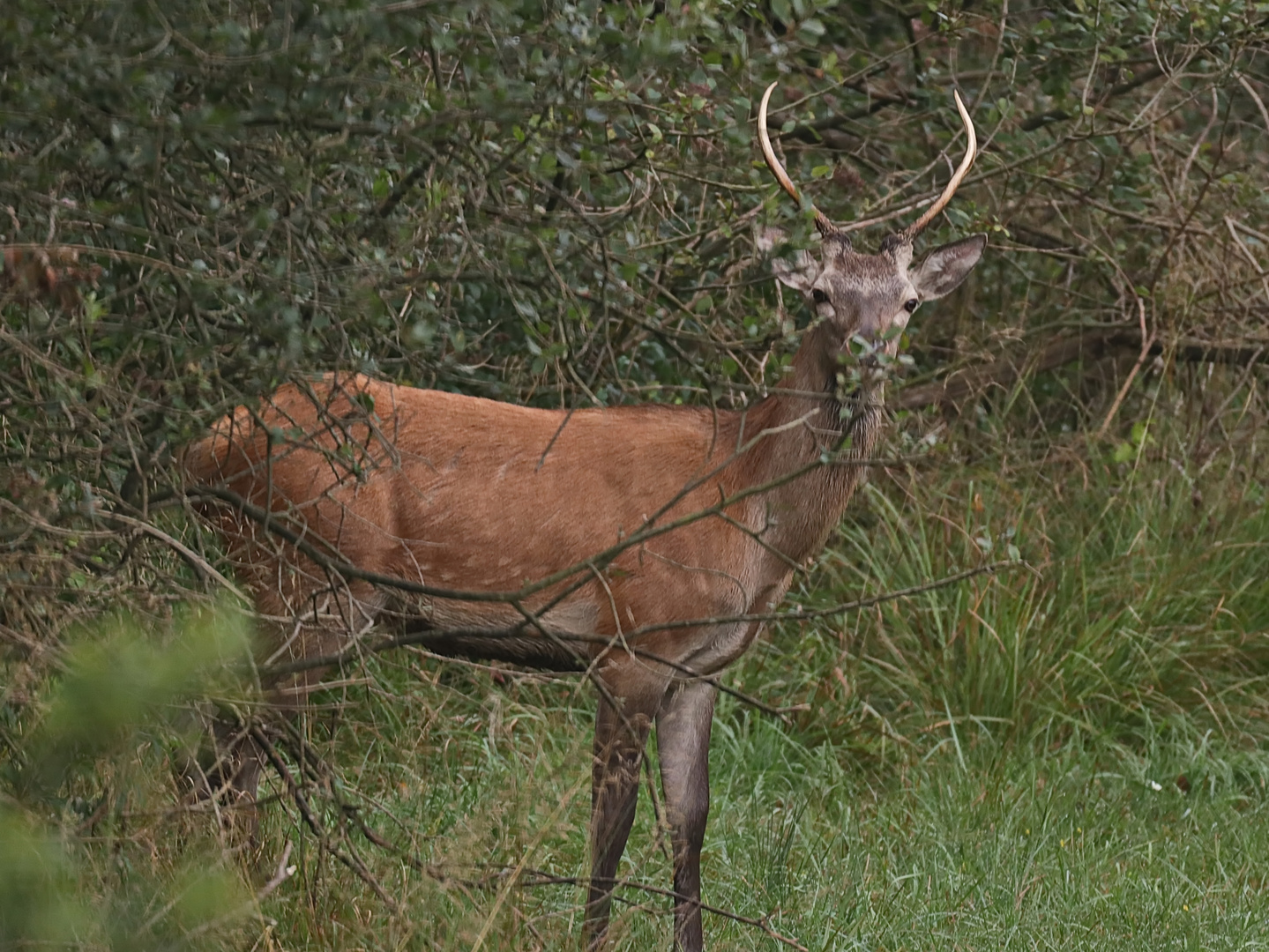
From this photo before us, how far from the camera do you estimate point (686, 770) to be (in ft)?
17.1

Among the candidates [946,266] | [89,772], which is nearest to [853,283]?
[946,266]

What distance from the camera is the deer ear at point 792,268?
497 cm

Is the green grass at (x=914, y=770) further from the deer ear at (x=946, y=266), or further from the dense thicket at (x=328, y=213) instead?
the deer ear at (x=946, y=266)

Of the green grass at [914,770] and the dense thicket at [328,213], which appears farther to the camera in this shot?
the green grass at [914,770]

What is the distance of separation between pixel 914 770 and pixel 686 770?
1.16 meters

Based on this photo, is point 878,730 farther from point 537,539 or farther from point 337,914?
point 337,914

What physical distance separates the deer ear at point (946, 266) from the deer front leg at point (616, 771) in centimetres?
159

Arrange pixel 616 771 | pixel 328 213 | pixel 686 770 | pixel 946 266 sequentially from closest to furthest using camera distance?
pixel 328 213 → pixel 616 771 → pixel 686 770 → pixel 946 266

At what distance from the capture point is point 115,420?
3205 mm

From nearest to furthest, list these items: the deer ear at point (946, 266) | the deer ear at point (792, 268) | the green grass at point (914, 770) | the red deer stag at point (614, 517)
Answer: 1. the green grass at point (914, 770)
2. the red deer stag at point (614, 517)
3. the deer ear at point (792, 268)
4. the deer ear at point (946, 266)

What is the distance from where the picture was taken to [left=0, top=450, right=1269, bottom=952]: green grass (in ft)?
13.3

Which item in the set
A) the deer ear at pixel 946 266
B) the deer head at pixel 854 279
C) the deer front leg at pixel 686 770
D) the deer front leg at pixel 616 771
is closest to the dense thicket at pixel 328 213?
the deer ear at pixel 946 266

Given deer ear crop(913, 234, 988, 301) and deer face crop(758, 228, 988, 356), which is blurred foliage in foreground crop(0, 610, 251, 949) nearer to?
deer face crop(758, 228, 988, 356)

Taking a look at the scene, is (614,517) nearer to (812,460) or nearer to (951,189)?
(812,460)
